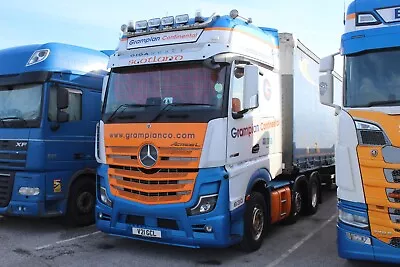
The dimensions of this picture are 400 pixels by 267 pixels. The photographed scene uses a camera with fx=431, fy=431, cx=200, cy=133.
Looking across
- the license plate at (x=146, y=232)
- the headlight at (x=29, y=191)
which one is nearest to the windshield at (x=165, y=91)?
the license plate at (x=146, y=232)

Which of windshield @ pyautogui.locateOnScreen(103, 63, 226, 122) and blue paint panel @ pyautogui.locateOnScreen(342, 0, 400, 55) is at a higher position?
blue paint panel @ pyautogui.locateOnScreen(342, 0, 400, 55)

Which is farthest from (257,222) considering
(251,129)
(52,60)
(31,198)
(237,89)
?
(52,60)

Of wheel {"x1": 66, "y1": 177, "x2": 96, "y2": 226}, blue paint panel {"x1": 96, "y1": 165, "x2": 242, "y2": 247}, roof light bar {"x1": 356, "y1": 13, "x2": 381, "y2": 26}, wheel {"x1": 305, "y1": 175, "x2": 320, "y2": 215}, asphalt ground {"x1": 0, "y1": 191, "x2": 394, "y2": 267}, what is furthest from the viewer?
wheel {"x1": 305, "y1": 175, "x2": 320, "y2": 215}

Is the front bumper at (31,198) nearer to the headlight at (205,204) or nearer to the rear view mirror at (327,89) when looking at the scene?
the headlight at (205,204)

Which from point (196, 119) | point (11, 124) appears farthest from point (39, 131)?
point (196, 119)

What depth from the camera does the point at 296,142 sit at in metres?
8.16

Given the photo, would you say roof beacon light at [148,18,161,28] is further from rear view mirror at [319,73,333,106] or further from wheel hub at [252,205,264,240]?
wheel hub at [252,205,264,240]

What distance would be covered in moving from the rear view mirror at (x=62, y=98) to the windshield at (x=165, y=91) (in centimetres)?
123

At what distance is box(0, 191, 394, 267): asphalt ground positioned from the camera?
6.05m

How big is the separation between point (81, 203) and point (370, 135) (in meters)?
5.50

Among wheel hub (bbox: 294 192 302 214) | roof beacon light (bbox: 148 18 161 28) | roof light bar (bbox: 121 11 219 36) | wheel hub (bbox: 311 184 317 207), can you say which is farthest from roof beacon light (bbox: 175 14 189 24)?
wheel hub (bbox: 311 184 317 207)

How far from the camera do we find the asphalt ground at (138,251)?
605 cm

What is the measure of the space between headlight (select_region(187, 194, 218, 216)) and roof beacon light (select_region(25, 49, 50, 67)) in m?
4.08

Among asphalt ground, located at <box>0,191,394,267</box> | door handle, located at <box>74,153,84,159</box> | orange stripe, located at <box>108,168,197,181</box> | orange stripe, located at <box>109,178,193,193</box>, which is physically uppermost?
door handle, located at <box>74,153,84,159</box>
